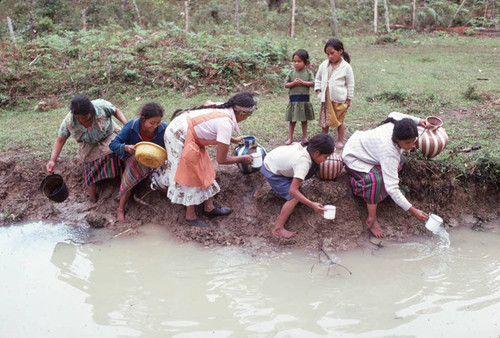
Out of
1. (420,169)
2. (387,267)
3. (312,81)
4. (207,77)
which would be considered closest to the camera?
(387,267)

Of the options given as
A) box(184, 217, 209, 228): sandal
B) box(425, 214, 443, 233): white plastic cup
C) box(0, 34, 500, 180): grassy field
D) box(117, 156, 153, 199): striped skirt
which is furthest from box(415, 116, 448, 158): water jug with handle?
box(117, 156, 153, 199): striped skirt

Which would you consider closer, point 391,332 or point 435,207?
point 391,332

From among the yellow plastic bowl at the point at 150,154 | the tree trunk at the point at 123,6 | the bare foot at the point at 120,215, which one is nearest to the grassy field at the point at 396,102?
the bare foot at the point at 120,215

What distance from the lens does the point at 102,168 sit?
4520 millimetres

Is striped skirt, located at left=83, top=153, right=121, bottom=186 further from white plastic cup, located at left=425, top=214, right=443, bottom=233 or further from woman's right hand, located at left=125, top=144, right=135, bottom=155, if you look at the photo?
white plastic cup, located at left=425, top=214, right=443, bottom=233

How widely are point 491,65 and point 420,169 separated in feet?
23.5

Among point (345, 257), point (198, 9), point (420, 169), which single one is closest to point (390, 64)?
point (420, 169)

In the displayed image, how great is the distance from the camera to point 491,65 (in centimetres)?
986

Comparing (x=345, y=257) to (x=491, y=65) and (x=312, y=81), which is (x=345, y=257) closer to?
(x=312, y=81)

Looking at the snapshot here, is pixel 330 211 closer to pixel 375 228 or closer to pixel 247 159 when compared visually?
pixel 375 228

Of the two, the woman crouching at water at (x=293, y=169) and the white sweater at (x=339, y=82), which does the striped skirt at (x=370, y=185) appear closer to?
the woman crouching at water at (x=293, y=169)

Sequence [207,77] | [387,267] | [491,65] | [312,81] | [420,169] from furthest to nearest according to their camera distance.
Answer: [491,65] → [207,77] → [312,81] → [420,169] → [387,267]

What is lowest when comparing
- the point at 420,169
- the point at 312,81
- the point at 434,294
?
the point at 434,294

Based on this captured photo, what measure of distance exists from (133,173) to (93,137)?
55 centimetres
